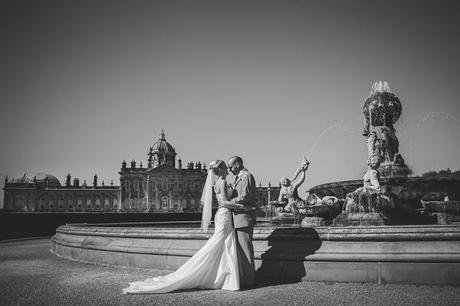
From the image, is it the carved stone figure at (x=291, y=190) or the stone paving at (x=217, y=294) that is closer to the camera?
the stone paving at (x=217, y=294)

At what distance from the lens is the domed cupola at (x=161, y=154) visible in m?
127

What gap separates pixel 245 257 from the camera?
539 cm

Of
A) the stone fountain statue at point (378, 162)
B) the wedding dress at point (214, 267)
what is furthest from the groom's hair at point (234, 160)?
the stone fountain statue at point (378, 162)

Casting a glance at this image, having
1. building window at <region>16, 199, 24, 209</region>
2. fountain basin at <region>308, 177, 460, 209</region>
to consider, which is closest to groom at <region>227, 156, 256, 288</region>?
fountain basin at <region>308, 177, 460, 209</region>

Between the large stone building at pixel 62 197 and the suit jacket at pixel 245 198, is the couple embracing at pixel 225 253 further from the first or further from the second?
the large stone building at pixel 62 197

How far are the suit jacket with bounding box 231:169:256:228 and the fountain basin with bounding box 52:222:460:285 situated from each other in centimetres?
79

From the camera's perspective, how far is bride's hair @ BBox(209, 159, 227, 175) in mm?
5492

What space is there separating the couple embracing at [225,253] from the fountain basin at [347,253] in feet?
2.22

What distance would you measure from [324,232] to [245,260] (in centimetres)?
123

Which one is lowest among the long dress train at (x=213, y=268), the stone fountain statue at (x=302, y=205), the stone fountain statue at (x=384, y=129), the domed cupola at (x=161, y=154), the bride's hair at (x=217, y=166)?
the long dress train at (x=213, y=268)

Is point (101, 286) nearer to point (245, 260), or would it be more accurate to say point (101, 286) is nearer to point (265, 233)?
point (245, 260)

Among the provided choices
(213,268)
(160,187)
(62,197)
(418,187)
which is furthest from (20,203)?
(213,268)

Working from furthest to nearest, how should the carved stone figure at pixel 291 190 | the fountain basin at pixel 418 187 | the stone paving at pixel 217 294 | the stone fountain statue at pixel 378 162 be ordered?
the carved stone figure at pixel 291 190 < the fountain basin at pixel 418 187 < the stone fountain statue at pixel 378 162 < the stone paving at pixel 217 294

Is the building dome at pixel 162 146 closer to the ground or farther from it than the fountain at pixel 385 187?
farther from it
